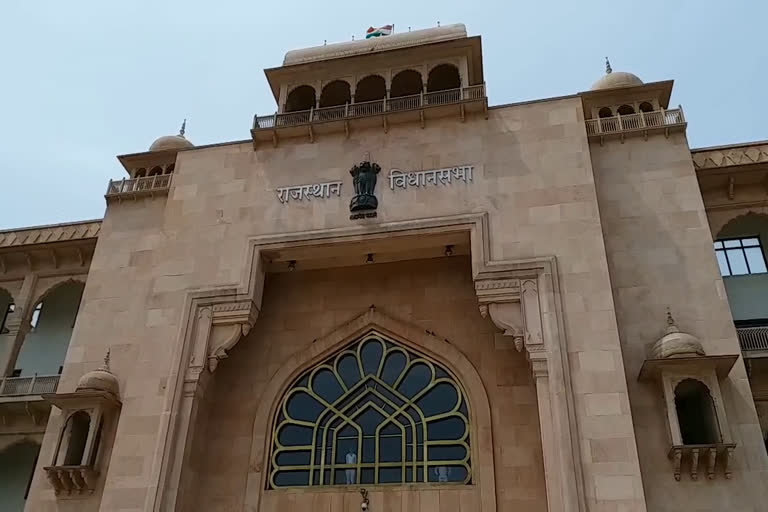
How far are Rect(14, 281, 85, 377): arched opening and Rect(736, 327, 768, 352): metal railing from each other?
18.1 metres

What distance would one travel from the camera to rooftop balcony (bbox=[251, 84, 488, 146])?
635 inches

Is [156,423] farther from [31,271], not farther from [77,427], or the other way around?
[31,271]

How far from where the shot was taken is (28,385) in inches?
683

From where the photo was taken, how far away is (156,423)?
44.1 ft

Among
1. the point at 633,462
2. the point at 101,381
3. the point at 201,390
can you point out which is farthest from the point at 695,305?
the point at 101,381

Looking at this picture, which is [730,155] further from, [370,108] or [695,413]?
[370,108]

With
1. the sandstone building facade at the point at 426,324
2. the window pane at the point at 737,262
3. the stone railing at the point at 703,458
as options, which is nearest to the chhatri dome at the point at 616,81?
the sandstone building facade at the point at 426,324

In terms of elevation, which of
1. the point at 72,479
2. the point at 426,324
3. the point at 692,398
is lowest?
the point at 72,479

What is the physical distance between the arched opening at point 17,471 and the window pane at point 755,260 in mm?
19477

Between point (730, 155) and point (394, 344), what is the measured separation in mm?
9902

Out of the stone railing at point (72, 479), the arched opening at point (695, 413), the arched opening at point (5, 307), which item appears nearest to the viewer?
the arched opening at point (695, 413)

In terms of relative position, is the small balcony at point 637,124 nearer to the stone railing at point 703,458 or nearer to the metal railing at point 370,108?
the metal railing at point 370,108

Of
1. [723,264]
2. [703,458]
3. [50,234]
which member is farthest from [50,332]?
[723,264]

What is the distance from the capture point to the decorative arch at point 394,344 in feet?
43.0
